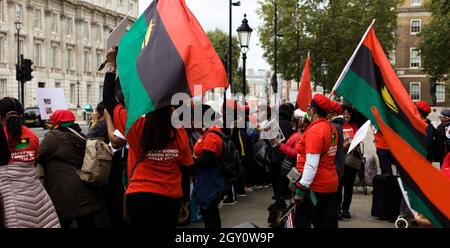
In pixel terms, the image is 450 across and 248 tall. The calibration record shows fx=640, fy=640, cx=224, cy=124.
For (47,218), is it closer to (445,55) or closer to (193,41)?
(193,41)

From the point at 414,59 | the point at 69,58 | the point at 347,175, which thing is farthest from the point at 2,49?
the point at 347,175

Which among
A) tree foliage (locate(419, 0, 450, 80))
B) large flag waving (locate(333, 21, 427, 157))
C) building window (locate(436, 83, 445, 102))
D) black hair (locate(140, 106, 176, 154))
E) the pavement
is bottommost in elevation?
the pavement

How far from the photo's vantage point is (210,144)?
677 centimetres

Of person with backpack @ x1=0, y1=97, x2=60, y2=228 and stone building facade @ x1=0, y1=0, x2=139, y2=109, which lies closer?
person with backpack @ x1=0, y1=97, x2=60, y2=228

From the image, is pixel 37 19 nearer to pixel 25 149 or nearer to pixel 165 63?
pixel 25 149

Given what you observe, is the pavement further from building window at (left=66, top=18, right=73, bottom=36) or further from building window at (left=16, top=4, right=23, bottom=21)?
building window at (left=66, top=18, right=73, bottom=36)

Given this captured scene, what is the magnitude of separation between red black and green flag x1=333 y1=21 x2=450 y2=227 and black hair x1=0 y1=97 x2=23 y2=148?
280 cm

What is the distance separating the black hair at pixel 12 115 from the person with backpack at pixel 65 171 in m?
0.72

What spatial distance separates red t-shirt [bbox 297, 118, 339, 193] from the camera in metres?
5.98

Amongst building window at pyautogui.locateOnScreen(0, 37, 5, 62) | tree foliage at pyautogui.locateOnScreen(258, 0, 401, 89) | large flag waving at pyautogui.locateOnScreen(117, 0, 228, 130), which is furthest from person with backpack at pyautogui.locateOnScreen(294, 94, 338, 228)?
building window at pyautogui.locateOnScreen(0, 37, 5, 62)

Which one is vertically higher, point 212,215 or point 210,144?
point 210,144

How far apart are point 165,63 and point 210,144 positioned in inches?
99.1
